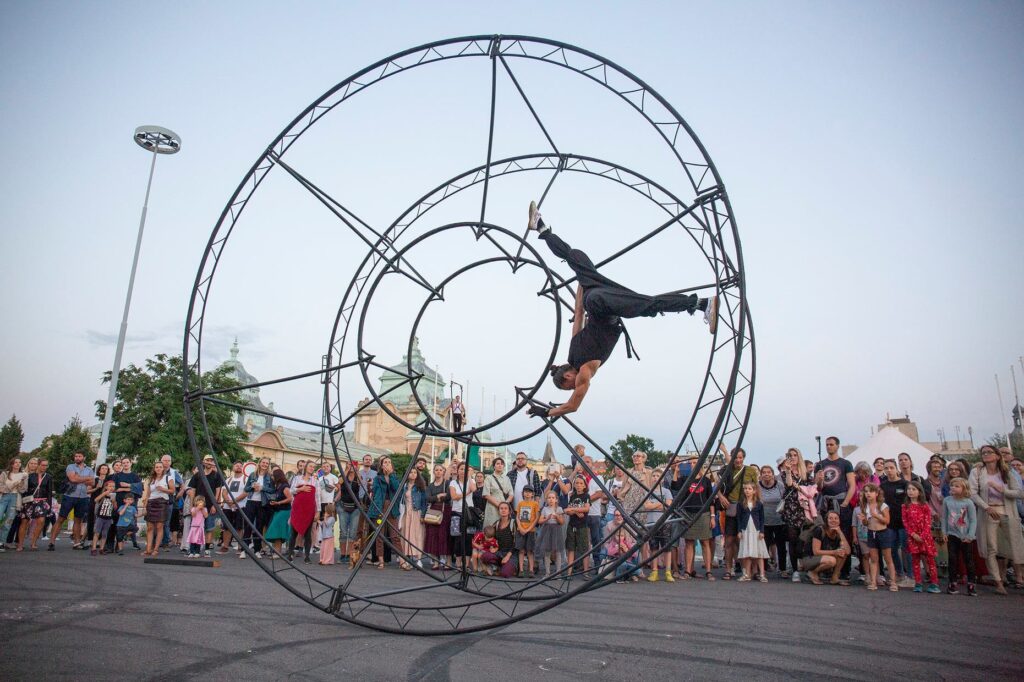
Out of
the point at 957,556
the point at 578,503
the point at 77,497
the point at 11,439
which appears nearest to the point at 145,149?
the point at 77,497

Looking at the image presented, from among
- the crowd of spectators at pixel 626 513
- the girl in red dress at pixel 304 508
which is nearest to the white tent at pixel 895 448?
the crowd of spectators at pixel 626 513

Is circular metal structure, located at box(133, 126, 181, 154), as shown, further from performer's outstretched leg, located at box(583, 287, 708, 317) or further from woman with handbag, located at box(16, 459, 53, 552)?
performer's outstretched leg, located at box(583, 287, 708, 317)

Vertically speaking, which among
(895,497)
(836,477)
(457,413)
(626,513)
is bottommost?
(626,513)

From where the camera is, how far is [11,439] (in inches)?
1869

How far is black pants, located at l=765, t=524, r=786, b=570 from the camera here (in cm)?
1107

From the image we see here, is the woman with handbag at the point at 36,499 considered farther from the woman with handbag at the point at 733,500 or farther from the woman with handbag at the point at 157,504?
the woman with handbag at the point at 733,500

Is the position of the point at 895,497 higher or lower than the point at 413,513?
higher

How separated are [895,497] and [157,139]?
22.2 meters

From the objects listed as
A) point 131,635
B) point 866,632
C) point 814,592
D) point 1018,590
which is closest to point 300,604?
point 131,635

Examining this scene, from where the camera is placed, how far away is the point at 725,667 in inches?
189

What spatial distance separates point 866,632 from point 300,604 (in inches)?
230

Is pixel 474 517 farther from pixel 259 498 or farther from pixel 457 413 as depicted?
pixel 457 413

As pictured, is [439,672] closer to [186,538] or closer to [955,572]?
[955,572]

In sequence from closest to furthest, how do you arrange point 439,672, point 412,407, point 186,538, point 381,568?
point 439,672
point 381,568
point 186,538
point 412,407
